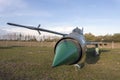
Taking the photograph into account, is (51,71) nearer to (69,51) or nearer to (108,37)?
(69,51)

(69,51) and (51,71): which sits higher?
(69,51)

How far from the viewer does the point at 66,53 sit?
12.1 m

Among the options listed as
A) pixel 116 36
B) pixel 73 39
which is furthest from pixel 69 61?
pixel 116 36

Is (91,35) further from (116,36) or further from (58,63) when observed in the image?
(58,63)

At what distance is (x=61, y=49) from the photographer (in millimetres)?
12445

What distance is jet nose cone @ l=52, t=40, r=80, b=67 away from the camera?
1188cm

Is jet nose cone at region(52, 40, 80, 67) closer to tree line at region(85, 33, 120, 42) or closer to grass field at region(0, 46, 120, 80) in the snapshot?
grass field at region(0, 46, 120, 80)

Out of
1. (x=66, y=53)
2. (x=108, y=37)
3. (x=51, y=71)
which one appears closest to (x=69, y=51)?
(x=66, y=53)

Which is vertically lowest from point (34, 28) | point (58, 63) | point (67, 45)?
point (58, 63)

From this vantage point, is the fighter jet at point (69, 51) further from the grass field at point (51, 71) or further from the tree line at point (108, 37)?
the tree line at point (108, 37)

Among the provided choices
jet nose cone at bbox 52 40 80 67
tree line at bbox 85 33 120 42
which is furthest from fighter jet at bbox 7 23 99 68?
tree line at bbox 85 33 120 42

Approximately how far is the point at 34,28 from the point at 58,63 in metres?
4.63

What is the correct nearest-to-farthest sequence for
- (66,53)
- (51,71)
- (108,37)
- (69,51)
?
(66,53), (69,51), (51,71), (108,37)

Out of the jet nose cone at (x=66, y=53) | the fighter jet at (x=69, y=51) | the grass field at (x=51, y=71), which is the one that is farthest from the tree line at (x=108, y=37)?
the jet nose cone at (x=66, y=53)
